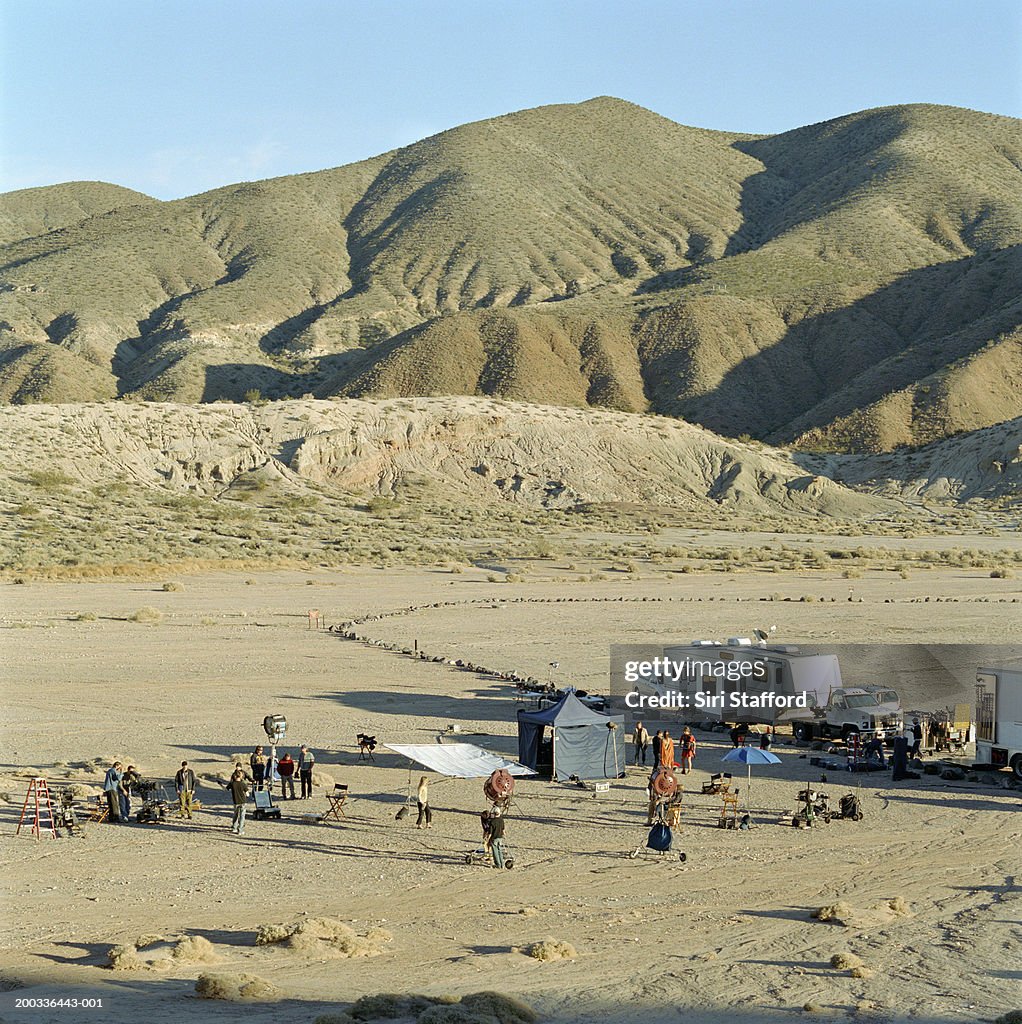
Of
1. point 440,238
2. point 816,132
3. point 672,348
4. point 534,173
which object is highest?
point 816,132

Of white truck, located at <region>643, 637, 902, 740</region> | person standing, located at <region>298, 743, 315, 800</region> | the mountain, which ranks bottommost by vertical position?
person standing, located at <region>298, 743, 315, 800</region>

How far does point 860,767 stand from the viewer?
22922 millimetres

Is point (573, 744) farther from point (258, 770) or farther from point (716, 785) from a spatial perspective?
point (258, 770)

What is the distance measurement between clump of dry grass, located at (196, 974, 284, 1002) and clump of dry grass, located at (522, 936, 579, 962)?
257cm

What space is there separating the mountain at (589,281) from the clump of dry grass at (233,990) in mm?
92499

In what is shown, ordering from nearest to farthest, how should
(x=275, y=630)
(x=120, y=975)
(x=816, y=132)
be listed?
(x=120, y=975), (x=275, y=630), (x=816, y=132)

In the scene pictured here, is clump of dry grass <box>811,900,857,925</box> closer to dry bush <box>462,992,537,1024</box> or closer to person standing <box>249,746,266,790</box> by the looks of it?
dry bush <box>462,992,537,1024</box>

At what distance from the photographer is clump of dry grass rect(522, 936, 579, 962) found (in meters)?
13.4

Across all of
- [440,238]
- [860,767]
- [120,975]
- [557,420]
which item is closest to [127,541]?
[557,420]

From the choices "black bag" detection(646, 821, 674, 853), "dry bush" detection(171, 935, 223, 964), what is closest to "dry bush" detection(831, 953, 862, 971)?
"black bag" detection(646, 821, 674, 853)

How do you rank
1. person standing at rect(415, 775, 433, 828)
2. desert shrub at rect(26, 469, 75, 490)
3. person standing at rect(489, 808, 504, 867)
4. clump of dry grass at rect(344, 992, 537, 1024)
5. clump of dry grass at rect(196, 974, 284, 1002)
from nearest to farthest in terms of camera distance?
clump of dry grass at rect(344, 992, 537, 1024)
clump of dry grass at rect(196, 974, 284, 1002)
person standing at rect(489, 808, 504, 867)
person standing at rect(415, 775, 433, 828)
desert shrub at rect(26, 469, 75, 490)

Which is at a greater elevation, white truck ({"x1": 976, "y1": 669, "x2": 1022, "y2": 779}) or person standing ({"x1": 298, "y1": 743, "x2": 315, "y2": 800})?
white truck ({"x1": 976, "y1": 669, "x2": 1022, "y2": 779})

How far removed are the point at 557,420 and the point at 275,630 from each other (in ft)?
162

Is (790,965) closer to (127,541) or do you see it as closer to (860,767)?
(860,767)
